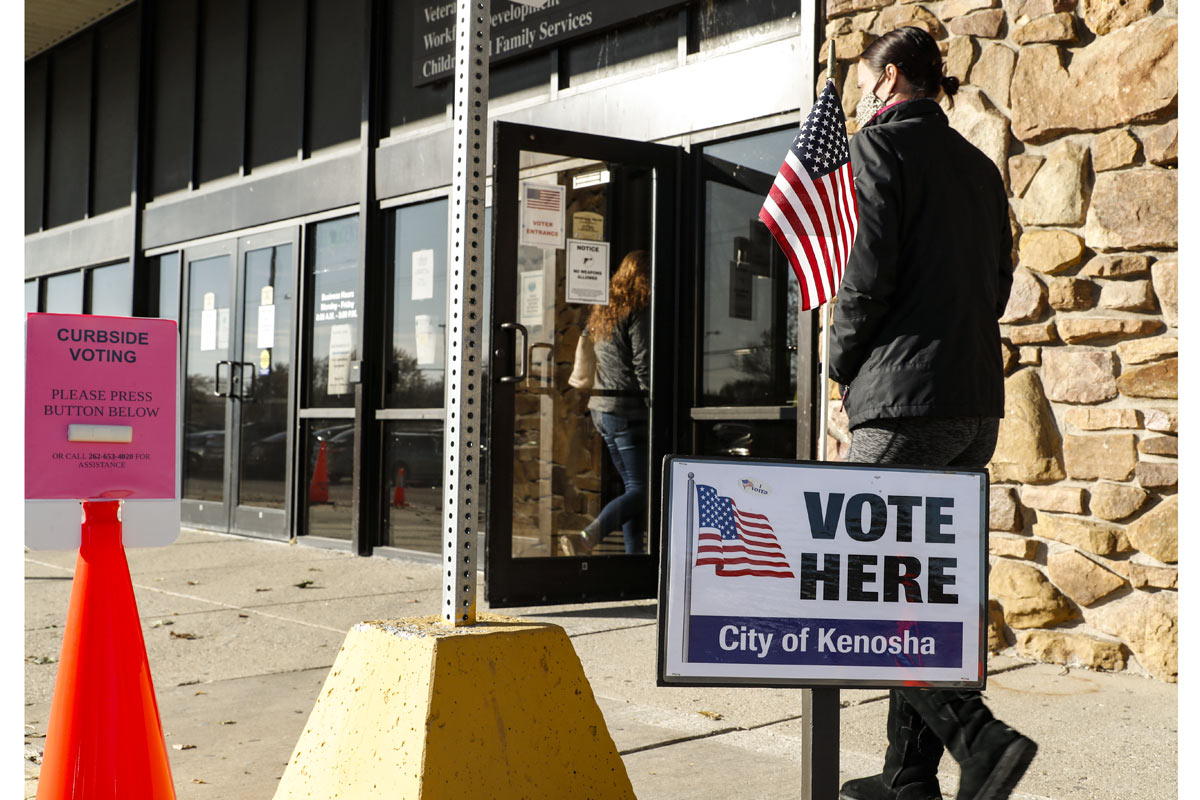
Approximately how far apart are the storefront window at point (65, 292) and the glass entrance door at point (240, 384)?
2.66m

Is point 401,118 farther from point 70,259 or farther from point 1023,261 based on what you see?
point 70,259

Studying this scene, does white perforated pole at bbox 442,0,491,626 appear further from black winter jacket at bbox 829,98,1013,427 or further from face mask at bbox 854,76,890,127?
face mask at bbox 854,76,890,127

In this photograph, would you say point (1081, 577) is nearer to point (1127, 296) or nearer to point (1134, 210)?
point (1127, 296)

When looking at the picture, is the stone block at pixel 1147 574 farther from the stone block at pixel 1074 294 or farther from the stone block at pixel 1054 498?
the stone block at pixel 1074 294

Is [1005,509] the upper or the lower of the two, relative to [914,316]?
lower

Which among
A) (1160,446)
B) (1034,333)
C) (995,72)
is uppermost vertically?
(995,72)

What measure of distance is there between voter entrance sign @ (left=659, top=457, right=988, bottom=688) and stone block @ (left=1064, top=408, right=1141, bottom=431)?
2615 millimetres

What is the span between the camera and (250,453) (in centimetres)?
1035

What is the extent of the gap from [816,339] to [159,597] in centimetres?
410

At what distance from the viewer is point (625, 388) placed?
6.93 meters

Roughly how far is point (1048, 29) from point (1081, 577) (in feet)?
7.95

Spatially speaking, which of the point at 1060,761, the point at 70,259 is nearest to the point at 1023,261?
the point at 1060,761

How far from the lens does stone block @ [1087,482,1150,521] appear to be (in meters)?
4.97

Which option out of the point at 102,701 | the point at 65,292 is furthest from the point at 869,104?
the point at 65,292
